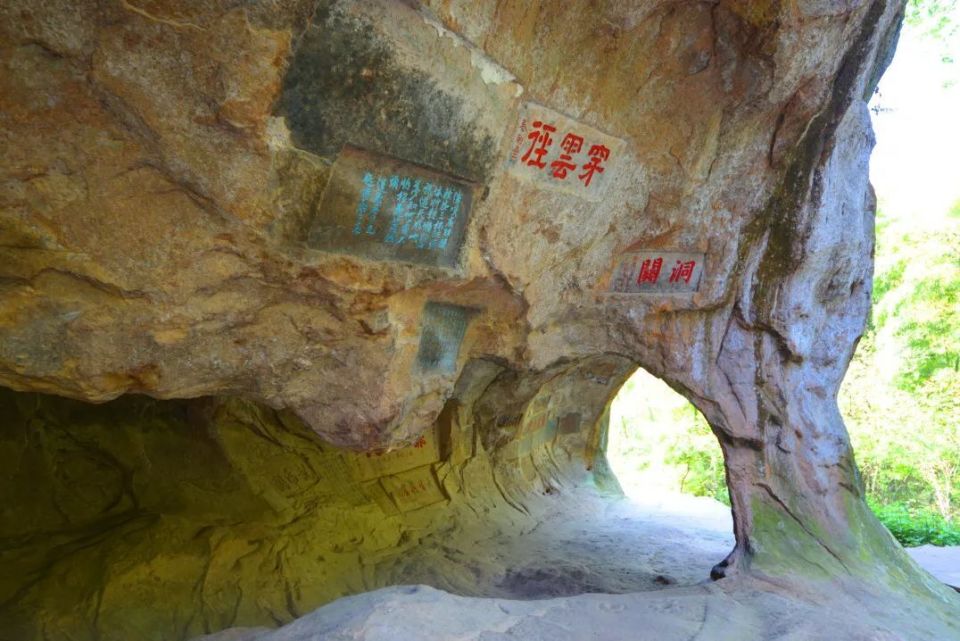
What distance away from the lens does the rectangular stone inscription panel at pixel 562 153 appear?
354 centimetres

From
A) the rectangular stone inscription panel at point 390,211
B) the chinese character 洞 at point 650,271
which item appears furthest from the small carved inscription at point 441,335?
the chinese character 洞 at point 650,271

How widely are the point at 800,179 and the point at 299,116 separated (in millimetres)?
3633

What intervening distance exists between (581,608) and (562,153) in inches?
100

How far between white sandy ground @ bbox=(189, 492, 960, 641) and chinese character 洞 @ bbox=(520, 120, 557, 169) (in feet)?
7.92

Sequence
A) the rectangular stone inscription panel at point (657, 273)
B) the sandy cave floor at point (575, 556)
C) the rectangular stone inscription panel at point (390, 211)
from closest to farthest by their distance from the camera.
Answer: the rectangular stone inscription panel at point (390, 211)
the rectangular stone inscription panel at point (657, 273)
the sandy cave floor at point (575, 556)

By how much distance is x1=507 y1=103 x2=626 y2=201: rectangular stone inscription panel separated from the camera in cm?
354

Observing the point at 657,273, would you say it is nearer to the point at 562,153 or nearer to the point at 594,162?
the point at 594,162

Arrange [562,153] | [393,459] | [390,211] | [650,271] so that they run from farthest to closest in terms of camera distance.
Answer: [393,459]
[650,271]
[562,153]
[390,211]

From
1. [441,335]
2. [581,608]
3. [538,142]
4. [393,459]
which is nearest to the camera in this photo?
[581,608]

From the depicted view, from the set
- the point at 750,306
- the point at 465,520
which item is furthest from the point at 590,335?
the point at 465,520

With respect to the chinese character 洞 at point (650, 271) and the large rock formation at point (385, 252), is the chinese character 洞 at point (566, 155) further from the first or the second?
the chinese character 洞 at point (650, 271)

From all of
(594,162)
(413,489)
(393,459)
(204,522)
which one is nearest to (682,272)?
(594,162)

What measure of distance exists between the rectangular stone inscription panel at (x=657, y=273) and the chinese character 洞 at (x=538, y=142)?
4.23ft

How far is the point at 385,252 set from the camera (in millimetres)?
3287
